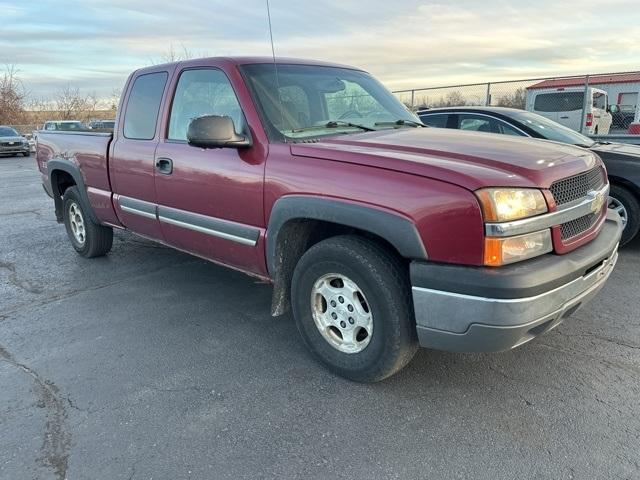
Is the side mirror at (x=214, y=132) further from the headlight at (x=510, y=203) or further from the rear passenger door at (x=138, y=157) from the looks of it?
the headlight at (x=510, y=203)

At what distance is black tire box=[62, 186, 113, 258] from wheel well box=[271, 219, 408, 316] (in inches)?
126

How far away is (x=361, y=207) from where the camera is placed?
2.74 m

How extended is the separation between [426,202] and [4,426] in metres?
2.57

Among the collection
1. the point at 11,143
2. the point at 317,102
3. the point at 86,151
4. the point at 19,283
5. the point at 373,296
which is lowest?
the point at 11,143

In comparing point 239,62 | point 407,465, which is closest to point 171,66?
point 239,62

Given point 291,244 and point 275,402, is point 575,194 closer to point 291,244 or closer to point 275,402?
point 291,244

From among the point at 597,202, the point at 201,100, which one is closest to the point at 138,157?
the point at 201,100

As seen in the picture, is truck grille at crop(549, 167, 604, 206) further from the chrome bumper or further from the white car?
the white car

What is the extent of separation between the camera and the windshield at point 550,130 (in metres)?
6.00

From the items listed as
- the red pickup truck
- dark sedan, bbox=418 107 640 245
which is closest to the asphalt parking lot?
the red pickup truck

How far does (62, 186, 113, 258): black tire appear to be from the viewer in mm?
5723

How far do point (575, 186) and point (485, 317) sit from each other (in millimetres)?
1067

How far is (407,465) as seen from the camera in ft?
7.95

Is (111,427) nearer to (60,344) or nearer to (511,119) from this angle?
(60,344)
